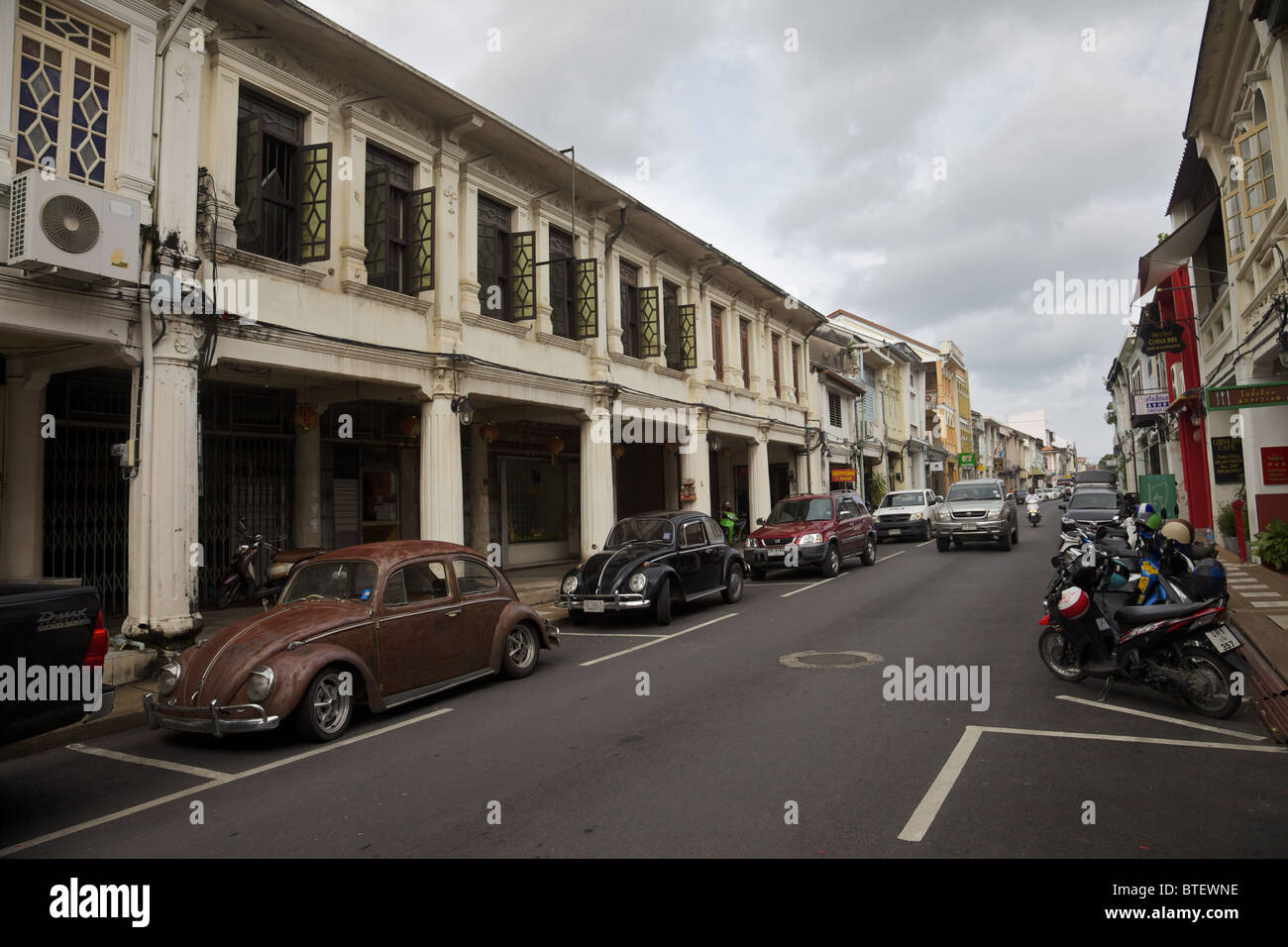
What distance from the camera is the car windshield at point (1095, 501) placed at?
21.0 meters

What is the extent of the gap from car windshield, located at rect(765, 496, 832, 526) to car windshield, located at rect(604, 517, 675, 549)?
600 centimetres

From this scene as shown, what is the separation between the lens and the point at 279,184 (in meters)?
11.7

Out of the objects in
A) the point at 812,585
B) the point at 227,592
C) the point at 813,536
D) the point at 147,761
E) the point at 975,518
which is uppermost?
the point at 975,518

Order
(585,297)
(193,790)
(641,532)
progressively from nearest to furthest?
(193,790), (641,532), (585,297)

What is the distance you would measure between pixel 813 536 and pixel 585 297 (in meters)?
7.36

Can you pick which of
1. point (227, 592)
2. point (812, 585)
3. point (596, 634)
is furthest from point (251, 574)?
point (812, 585)

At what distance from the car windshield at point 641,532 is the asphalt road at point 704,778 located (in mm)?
4168

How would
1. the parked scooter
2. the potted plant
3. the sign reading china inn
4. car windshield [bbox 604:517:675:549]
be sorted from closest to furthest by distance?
the parked scooter → the sign reading china inn → car windshield [bbox 604:517:675:549] → the potted plant

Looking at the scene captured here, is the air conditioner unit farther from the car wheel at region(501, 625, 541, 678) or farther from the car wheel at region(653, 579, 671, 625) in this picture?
the car wheel at region(653, 579, 671, 625)

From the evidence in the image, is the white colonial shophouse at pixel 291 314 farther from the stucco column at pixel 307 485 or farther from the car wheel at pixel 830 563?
Result: the car wheel at pixel 830 563

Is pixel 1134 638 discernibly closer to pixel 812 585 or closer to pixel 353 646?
pixel 353 646

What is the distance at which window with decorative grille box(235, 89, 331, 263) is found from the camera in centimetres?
1095

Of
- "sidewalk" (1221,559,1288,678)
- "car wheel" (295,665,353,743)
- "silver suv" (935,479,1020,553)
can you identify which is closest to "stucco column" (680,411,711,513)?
"silver suv" (935,479,1020,553)
